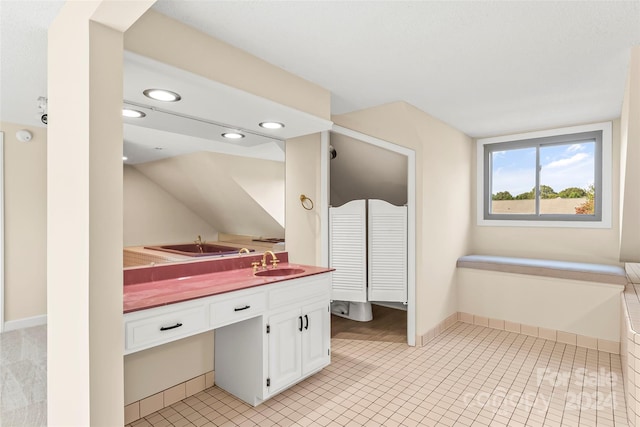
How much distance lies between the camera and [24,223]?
360 centimetres

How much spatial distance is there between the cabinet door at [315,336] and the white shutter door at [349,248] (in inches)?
34.4

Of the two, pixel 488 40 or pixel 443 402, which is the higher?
pixel 488 40

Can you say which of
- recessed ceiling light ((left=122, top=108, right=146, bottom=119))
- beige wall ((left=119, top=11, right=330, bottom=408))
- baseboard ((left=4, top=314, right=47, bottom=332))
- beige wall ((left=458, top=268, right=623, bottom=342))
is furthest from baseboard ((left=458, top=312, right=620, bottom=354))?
baseboard ((left=4, top=314, right=47, bottom=332))

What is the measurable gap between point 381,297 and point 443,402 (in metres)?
1.25

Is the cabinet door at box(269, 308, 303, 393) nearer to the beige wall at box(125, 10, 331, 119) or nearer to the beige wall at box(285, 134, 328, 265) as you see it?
the beige wall at box(285, 134, 328, 265)

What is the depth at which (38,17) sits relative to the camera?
1.57 meters

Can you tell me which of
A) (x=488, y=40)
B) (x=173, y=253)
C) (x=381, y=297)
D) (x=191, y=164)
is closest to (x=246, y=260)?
(x=173, y=253)

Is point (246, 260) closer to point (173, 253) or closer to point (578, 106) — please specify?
point (173, 253)

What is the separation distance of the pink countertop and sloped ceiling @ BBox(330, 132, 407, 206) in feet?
5.25

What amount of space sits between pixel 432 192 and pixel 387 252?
0.74 meters

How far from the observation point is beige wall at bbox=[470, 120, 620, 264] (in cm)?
348

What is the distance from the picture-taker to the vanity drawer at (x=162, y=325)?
5.19 ft

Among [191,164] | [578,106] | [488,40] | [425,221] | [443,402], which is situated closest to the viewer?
[488,40]

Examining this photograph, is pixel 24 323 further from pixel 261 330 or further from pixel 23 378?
pixel 261 330
